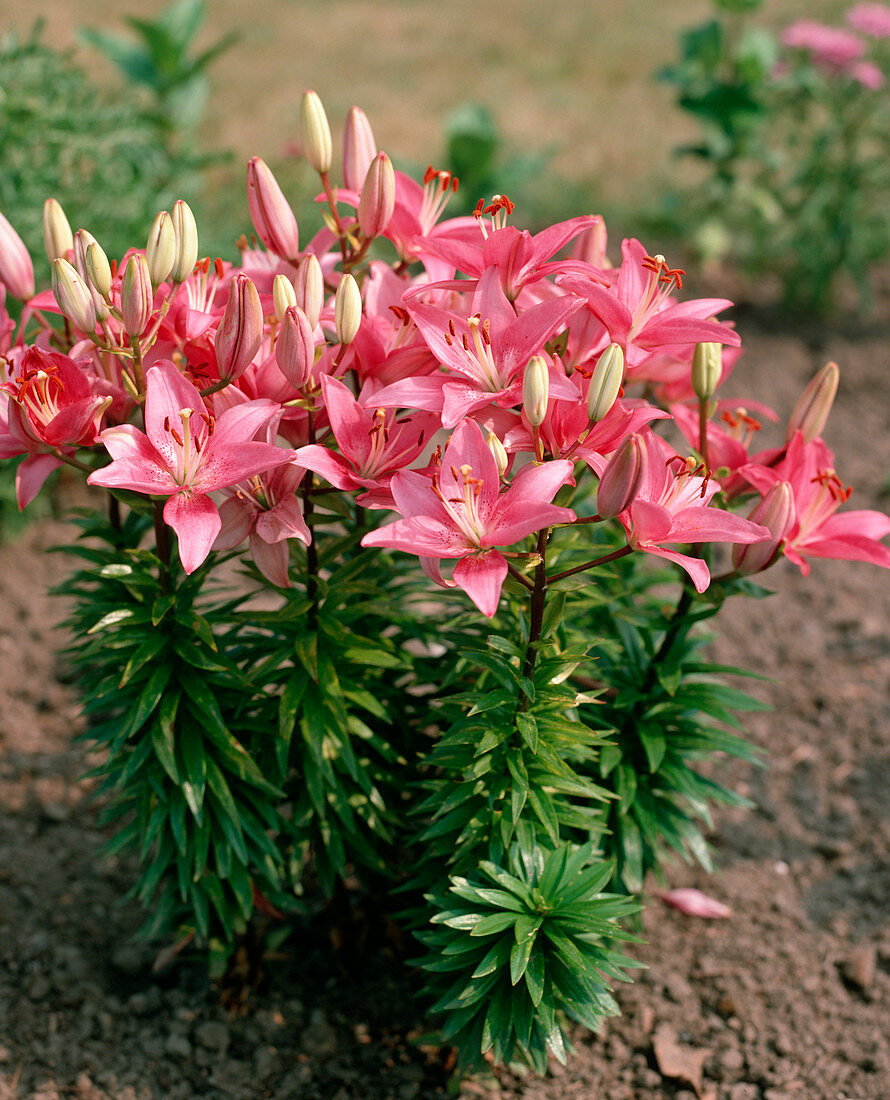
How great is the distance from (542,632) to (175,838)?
2.36ft

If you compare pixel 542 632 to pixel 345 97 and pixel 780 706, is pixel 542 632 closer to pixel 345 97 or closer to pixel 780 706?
pixel 780 706

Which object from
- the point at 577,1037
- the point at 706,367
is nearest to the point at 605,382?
the point at 706,367

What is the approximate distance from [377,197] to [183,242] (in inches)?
11.1

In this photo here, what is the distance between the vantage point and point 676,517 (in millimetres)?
1259

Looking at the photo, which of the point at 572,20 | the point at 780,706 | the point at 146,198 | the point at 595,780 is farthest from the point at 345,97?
the point at 595,780

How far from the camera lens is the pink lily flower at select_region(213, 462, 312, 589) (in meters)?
1.30

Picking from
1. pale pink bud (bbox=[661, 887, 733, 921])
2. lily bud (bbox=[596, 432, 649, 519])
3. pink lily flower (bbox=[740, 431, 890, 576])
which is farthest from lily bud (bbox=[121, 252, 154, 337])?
pale pink bud (bbox=[661, 887, 733, 921])

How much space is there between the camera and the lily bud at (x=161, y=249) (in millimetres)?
1249

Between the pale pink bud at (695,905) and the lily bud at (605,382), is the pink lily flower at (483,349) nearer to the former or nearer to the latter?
the lily bud at (605,382)

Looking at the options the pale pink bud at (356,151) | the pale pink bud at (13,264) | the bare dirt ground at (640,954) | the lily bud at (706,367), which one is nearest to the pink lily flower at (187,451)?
the pale pink bud at (13,264)

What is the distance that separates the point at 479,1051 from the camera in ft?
5.24

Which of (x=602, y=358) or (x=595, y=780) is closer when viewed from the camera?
(x=602, y=358)

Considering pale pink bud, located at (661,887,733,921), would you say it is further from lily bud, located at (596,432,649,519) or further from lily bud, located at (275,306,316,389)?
lily bud, located at (275,306,316,389)

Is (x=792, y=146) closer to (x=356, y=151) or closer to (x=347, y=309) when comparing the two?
(x=356, y=151)
